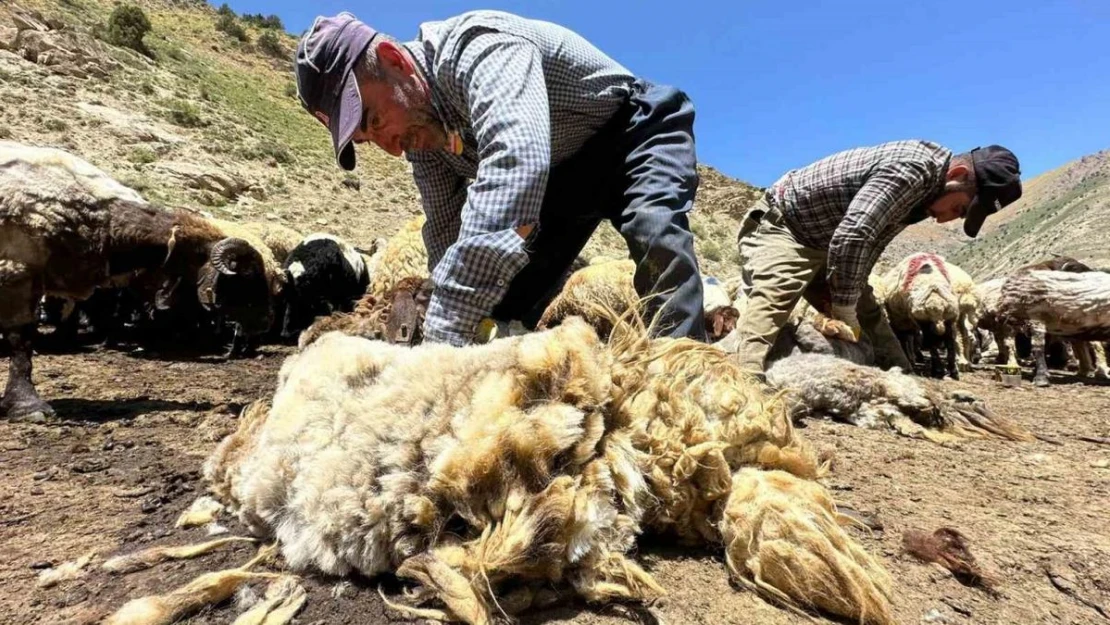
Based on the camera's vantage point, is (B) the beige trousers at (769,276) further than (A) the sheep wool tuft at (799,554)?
Yes

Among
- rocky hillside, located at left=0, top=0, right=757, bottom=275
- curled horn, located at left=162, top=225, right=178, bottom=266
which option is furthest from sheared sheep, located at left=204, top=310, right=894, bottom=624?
rocky hillside, located at left=0, top=0, right=757, bottom=275

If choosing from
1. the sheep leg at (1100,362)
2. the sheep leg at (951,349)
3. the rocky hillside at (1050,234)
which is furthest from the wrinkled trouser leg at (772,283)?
the rocky hillside at (1050,234)

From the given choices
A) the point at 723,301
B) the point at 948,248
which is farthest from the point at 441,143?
the point at 948,248

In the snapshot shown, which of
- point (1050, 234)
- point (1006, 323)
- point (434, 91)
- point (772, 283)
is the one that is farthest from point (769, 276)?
point (1050, 234)

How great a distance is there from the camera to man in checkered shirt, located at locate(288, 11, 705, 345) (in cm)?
167

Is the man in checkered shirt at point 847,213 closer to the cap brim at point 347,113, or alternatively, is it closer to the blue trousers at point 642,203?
the blue trousers at point 642,203

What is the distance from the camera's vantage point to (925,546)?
153 centimetres

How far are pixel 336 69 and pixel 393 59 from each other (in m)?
0.18

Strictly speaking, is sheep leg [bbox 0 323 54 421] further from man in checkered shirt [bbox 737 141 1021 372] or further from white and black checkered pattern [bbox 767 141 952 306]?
white and black checkered pattern [bbox 767 141 952 306]

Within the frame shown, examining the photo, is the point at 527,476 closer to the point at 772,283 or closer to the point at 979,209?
the point at 772,283

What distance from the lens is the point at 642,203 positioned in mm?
2332

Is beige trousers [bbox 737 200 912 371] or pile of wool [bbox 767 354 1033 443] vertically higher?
beige trousers [bbox 737 200 912 371]

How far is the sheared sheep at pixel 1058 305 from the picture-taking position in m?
6.82

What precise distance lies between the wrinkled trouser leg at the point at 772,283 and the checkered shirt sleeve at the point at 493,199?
9.12 ft
